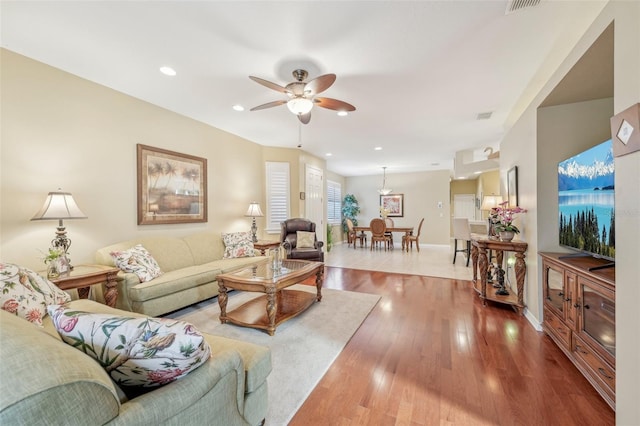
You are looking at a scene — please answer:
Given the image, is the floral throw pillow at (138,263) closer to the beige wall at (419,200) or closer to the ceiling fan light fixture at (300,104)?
the ceiling fan light fixture at (300,104)

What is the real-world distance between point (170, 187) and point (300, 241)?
237 cm

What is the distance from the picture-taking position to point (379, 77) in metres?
2.74

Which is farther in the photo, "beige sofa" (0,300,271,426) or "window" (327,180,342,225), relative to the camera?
"window" (327,180,342,225)

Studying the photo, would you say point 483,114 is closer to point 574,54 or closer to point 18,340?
point 574,54

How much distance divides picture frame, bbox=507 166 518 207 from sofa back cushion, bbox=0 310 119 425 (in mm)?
4022

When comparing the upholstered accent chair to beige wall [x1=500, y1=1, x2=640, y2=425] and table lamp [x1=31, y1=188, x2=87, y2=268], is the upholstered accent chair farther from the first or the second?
beige wall [x1=500, y1=1, x2=640, y2=425]

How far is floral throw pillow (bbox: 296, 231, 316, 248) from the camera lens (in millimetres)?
4969

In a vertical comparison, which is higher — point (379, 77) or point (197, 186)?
point (379, 77)

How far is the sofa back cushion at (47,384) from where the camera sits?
0.58m

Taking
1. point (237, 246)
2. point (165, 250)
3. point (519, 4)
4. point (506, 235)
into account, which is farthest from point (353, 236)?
point (519, 4)

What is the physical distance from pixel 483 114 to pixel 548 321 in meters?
2.80

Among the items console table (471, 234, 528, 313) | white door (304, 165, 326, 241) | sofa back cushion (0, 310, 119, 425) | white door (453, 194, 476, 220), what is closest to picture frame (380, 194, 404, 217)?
white door (453, 194, 476, 220)

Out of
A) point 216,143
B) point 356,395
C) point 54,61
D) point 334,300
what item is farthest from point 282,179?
point 356,395

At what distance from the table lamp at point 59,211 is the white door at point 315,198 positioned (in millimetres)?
4155
